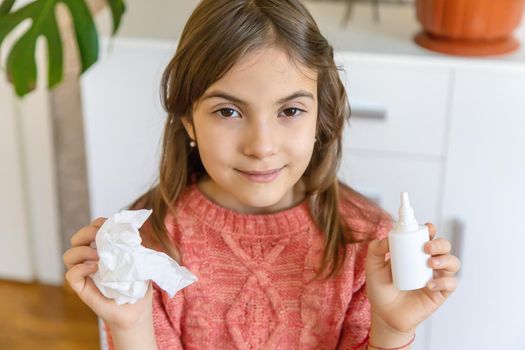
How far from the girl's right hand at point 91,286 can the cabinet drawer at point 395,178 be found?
2.56 ft

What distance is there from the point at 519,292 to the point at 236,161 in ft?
3.21

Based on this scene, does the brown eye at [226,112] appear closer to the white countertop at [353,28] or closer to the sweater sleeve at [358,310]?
the sweater sleeve at [358,310]

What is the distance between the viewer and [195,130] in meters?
1.20

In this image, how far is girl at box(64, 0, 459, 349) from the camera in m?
1.12

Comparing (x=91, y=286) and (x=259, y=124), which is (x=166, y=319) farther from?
(x=259, y=124)

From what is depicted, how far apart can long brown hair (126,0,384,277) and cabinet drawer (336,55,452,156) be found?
0.45 metres

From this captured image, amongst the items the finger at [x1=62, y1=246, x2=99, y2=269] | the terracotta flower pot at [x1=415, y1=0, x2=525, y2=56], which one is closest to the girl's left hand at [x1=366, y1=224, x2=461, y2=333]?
the finger at [x1=62, y1=246, x2=99, y2=269]

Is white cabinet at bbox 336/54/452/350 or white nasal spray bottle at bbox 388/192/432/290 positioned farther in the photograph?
white cabinet at bbox 336/54/452/350

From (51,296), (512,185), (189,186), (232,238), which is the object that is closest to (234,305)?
(232,238)

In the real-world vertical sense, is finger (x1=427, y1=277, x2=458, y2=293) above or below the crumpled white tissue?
below

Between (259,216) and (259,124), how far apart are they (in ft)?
0.73

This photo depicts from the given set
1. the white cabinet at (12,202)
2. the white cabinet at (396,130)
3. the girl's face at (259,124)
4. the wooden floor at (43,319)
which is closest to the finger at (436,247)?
the girl's face at (259,124)

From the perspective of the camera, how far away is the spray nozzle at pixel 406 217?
1005 millimetres

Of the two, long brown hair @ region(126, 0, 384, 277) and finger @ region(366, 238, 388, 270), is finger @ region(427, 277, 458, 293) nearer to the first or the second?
finger @ region(366, 238, 388, 270)
